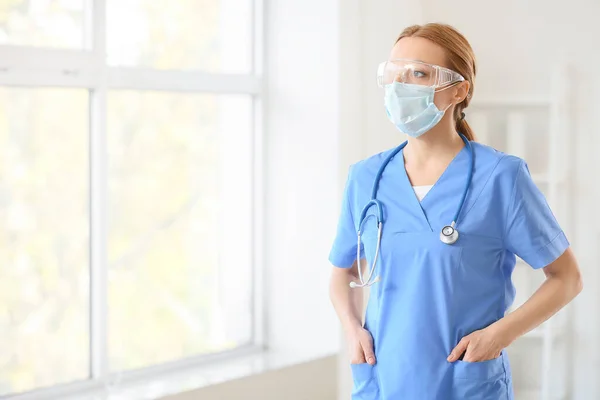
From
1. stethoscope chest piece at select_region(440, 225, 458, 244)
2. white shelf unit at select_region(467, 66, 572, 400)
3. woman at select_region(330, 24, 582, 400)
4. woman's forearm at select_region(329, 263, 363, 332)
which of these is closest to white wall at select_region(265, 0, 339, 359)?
white shelf unit at select_region(467, 66, 572, 400)

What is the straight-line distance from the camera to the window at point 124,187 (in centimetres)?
216

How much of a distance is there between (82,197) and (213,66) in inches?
24.9

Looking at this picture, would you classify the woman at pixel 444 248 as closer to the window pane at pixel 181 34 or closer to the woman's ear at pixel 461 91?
the woman's ear at pixel 461 91

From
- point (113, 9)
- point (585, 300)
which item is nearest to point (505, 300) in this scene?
point (585, 300)

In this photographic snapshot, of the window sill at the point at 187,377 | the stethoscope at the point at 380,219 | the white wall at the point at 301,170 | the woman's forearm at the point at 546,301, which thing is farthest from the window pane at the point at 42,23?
the woman's forearm at the point at 546,301

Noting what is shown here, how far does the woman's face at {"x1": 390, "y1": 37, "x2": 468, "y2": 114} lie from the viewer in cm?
155

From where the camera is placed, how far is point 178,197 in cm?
257

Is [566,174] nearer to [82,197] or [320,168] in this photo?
[320,168]

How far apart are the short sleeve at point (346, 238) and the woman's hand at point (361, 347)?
0.55ft

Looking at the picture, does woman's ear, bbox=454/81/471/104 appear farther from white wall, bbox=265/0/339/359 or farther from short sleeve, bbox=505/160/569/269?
white wall, bbox=265/0/339/359

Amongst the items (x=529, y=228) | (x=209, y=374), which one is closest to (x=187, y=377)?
(x=209, y=374)

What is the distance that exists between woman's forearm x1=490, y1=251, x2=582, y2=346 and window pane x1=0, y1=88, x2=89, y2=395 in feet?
4.10

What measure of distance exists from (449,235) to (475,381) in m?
0.26

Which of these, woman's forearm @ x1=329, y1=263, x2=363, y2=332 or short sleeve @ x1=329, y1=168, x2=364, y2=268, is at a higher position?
short sleeve @ x1=329, y1=168, x2=364, y2=268
